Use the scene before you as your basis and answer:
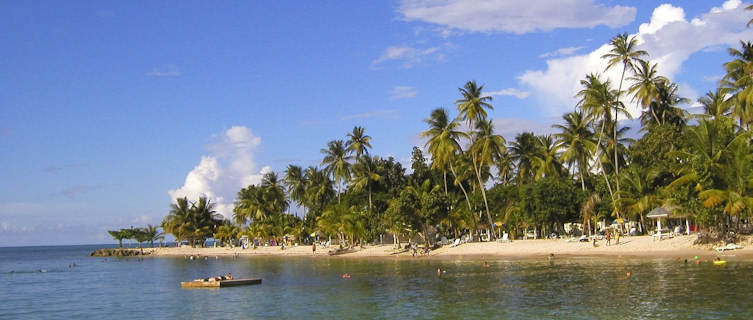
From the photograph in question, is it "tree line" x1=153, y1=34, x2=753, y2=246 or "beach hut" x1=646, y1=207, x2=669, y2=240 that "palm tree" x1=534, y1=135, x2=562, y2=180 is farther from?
"beach hut" x1=646, y1=207, x2=669, y2=240

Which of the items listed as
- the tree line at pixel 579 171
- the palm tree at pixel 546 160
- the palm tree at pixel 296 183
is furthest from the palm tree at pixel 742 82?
the palm tree at pixel 296 183

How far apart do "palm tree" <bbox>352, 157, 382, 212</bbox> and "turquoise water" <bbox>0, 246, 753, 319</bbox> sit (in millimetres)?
35614

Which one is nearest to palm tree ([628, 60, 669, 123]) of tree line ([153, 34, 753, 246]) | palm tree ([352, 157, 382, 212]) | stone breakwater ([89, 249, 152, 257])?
tree line ([153, 34, 753, 246])

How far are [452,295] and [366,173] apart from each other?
52189 mm

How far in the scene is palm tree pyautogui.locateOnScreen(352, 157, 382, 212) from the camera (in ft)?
263

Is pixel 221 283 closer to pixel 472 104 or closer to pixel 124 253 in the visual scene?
pixel 472 104

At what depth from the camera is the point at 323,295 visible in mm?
31484

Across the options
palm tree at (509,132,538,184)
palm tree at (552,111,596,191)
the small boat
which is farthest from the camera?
palm tree at (509,132,538,184)

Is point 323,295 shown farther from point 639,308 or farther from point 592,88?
point 592,88

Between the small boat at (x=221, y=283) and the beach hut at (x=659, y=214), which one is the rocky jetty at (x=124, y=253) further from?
the beach hut at (x=659, y=214)

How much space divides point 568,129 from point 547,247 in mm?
14931

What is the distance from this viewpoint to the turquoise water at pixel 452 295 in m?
23.4

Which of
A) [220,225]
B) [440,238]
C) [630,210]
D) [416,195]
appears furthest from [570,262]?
[220,225]

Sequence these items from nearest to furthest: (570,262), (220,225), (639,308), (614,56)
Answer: (639,308) < (570,262) < (614,56) < (220,225)
